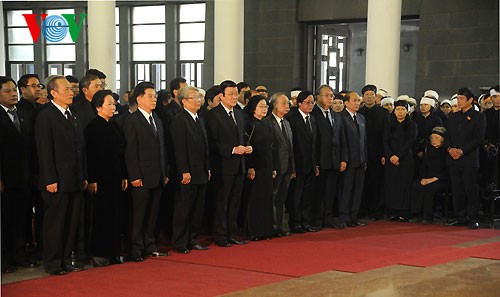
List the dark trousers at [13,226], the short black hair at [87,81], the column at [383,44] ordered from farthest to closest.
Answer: the column at [383,44] → the short black hair at [87,81] → the dark trousers at [13,226]

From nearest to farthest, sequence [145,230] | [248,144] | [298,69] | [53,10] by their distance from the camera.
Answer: [145,230] → [248,144] → [298,69] → [53,10]

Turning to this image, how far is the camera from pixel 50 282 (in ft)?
18.8

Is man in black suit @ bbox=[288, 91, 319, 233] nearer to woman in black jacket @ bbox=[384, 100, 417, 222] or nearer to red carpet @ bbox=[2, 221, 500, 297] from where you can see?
red carpet @ bbox=[2, 221, 500, 297]

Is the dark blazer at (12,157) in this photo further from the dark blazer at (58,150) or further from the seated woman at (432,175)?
the seated woman at (432,175)

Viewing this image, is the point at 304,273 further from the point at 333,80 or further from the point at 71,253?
the point at 333,80

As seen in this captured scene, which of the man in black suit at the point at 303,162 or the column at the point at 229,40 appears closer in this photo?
the man in black suit at the point at 303,162

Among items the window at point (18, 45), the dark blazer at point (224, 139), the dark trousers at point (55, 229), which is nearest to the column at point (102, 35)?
the dark blazer at point (224, 139)

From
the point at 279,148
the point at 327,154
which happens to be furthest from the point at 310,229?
the point at 279,148

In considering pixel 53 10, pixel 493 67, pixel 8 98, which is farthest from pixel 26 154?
pixel 53 10

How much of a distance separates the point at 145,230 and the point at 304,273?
5.54 feet

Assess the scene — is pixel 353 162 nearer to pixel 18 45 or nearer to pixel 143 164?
pixel 143 164

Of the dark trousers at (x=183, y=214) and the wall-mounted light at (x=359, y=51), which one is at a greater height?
the wall-mounted light at (x=359, y=51)

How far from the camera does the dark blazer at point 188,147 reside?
705 cm

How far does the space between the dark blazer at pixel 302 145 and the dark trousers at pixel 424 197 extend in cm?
193
